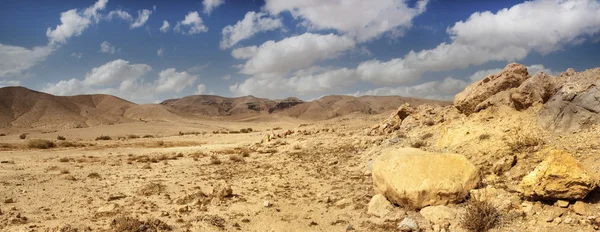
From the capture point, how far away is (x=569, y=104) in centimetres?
841

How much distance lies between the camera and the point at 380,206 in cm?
779

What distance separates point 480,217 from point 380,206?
208 cm

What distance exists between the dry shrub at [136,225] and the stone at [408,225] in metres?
4.50

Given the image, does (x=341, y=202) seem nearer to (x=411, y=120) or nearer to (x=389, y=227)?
(x=389, y=227)

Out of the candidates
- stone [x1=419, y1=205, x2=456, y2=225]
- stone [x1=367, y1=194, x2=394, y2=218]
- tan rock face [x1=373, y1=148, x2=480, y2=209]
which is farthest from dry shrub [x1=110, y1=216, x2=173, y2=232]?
stone [x1=419, y1=205, x2=456, y2=225]

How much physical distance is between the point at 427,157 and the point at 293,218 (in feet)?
10.4

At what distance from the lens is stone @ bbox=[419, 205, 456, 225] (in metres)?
6.73

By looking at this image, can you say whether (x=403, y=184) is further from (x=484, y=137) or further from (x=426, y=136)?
(x=426, y=136)

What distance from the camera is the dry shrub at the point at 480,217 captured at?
6.16 metres

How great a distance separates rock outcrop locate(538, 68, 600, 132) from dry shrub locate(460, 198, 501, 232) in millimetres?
3391

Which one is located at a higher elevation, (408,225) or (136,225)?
(136,225)

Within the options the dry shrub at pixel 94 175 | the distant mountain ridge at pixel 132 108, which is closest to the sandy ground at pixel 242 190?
the dry shrub at pixel 94 175

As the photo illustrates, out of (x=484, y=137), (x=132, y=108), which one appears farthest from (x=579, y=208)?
(x=132, y=108)

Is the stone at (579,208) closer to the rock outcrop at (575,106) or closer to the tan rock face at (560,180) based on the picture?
the tan rock face at (560,180)
